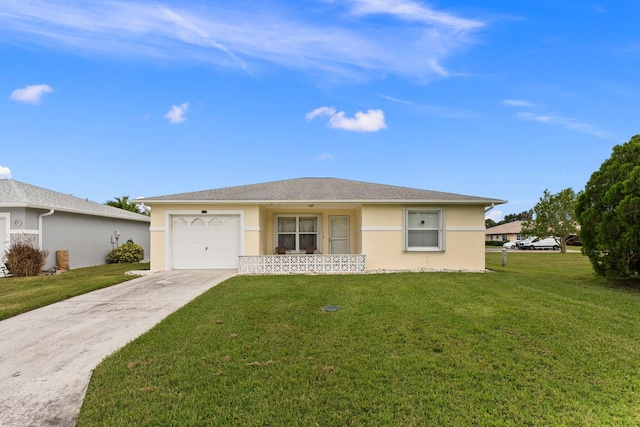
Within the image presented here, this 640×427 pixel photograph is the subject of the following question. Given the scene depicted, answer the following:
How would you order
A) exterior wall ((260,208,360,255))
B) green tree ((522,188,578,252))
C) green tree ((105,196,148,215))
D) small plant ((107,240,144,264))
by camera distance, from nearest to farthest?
exterior wall ((260,208,360,255))
small plant ((107,240,144,264))
green tree ((105,196,148,215))
green tree ((522,188,578,252))

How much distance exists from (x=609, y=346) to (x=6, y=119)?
2198cm

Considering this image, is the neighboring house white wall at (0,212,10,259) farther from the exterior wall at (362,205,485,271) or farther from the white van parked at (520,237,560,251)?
the white van parked at (520,237,560,251)

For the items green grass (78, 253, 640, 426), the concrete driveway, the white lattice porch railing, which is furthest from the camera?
the white lattice porch railing

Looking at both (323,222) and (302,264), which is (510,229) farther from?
(302,264)

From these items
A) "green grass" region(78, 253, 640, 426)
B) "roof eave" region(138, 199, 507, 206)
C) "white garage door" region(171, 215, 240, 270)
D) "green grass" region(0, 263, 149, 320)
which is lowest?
"green grass" region(0, 263, 149, 320)

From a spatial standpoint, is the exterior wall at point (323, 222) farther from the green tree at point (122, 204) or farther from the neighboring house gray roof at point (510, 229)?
the neighboring house gray roof at point (510, 229)

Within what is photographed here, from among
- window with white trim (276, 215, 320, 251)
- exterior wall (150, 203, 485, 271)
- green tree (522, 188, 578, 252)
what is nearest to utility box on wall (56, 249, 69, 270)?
exterior wall (150, 203, 485, 271)

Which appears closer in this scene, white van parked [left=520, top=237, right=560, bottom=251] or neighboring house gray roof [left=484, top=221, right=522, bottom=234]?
white van parked [left=520, top=237, right=560, bottom=251]

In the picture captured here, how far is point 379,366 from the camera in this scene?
3605 millimetres

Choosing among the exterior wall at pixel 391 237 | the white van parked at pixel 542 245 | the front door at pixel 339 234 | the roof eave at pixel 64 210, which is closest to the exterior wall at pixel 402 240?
the exterior wall at pixel 391 237

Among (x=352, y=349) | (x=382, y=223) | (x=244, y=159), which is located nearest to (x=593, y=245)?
(x=382, y=223)

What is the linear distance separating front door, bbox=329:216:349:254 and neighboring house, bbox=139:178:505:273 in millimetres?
1970

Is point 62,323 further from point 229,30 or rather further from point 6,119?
point 6,119

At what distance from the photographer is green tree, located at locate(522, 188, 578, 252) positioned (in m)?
31.6
